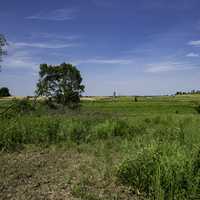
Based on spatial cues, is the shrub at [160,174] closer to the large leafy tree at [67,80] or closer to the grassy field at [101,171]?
the grassy field at [101,171]

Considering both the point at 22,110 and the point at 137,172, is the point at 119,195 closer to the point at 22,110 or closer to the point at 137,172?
the point at 137,172

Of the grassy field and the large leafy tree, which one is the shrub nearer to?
the grassy field

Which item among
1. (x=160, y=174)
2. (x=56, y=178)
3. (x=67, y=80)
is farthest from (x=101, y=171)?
(x=67, y=80)

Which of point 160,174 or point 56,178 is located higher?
point 160,174

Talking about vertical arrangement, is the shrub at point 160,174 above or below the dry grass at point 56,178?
above

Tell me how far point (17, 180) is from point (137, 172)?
227 centimetres

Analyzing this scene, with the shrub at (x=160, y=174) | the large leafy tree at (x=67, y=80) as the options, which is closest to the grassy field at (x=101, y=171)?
the shrub at (x=160, y=174)

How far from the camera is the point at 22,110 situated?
7.93 meters

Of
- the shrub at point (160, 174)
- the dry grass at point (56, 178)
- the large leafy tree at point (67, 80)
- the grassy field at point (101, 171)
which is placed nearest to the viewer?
the shrub at point (160, 174)

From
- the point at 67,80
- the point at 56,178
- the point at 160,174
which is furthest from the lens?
the point at 67,80

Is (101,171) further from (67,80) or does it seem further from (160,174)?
(67,80)

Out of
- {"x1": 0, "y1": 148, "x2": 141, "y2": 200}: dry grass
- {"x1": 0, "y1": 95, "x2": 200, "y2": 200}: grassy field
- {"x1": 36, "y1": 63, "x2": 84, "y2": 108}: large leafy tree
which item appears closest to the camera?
{"x1": 0, "y1": 95, "x2": 200, "y2": 200}: grassy field

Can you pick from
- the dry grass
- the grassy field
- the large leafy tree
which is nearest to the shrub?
the grassy field

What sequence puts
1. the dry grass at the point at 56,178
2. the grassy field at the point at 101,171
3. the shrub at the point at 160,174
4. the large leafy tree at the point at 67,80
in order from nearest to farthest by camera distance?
the shrub at the point at 160,174
the grassy field at the point at 101,171
the dry grass at the point at 56,178
the large leafy tree at the point at 67,80
